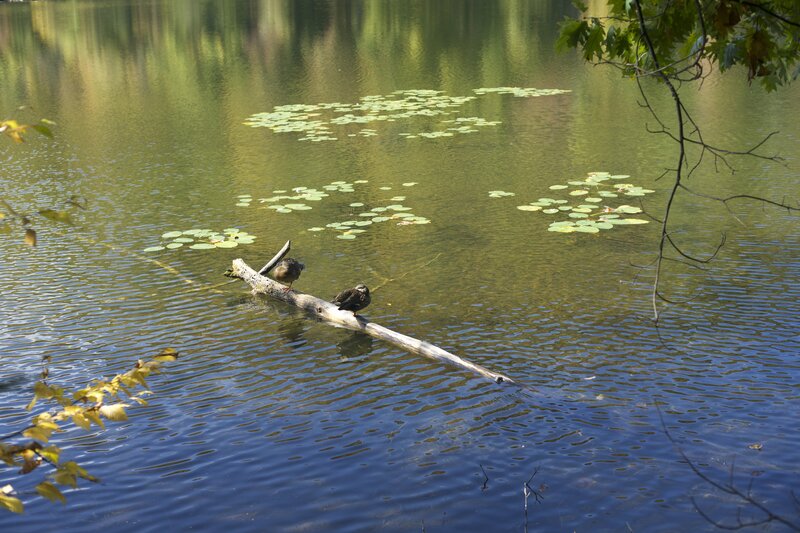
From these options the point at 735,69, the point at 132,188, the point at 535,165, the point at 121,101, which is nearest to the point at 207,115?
the point at 121,101

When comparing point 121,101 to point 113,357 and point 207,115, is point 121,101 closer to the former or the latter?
point 207,115

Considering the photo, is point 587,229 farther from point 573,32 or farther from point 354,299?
point 573,32

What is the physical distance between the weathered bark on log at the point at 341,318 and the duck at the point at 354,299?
5 cm

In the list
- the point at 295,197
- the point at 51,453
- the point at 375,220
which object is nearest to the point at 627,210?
the point at 375,220

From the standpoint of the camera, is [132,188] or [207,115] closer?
[132,188]

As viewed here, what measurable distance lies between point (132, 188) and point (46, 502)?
8292 mm

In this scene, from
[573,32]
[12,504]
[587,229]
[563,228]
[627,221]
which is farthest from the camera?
[627,221]

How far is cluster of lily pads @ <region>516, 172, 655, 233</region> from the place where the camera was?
1057 cm

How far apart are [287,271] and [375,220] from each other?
2.77 meters

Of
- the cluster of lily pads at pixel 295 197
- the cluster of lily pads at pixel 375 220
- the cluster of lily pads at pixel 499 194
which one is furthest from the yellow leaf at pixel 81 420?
the cluster of lily pads at pixel 499 194

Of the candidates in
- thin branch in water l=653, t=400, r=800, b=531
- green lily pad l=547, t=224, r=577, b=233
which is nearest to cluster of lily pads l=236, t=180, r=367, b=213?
green lily pad l=547, t=224, r=577, b=233

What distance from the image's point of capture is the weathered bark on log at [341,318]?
6949 mm

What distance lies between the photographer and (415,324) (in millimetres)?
8016

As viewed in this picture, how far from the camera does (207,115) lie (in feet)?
61.9
